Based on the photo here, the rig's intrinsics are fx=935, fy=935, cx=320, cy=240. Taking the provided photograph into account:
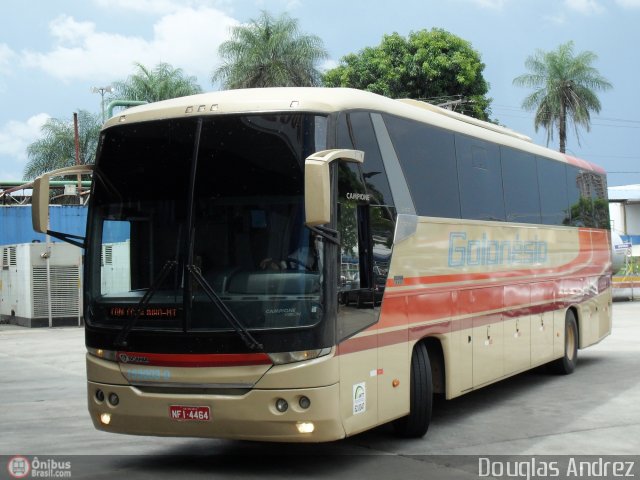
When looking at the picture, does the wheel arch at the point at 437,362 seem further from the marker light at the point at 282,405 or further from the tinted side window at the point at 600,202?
the tinted side window at the point at 600,202

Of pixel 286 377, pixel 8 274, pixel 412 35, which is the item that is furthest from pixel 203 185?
pixel 412 35

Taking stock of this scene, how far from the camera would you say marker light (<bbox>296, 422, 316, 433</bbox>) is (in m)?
7.46

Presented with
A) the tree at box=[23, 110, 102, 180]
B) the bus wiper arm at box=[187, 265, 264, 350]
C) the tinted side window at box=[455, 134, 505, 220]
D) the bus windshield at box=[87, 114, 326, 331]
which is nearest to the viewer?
the bus wiper arm at box=[187, 265, 264, 350]

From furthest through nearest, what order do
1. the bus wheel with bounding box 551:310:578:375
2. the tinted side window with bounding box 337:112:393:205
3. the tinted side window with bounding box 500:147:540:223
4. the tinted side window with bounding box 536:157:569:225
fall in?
1. the bus wheel with bounding box 551:310:578:375
2. the tinted side window with bounding box 536:157:569:225
3. the tinted side window with bounding box 500:147:540:223
4. the tinted side window with bounding box 337:112:393:205

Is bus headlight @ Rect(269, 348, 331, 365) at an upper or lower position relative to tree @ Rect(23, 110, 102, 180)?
lower

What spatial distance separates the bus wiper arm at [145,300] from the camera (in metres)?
7.68

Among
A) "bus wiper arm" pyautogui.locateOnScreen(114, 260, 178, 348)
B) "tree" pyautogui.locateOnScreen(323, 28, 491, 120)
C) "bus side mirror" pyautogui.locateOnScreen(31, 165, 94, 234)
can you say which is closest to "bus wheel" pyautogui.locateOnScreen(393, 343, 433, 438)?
"bus wiper arm" pyautogui.locateOnScreen(114, 260, 178, 348)

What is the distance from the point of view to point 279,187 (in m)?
7.68

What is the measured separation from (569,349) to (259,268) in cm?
859

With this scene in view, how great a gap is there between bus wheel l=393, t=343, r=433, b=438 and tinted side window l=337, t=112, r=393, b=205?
65.9 inches

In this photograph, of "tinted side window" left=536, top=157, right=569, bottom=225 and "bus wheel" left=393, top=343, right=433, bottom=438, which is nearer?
"bus wheel" left=393, top=343, right=433, bottom=438

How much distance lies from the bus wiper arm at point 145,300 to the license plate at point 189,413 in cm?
71

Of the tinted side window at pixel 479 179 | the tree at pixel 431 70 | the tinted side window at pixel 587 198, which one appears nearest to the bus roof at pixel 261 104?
the tinted side window at pixel 479 179

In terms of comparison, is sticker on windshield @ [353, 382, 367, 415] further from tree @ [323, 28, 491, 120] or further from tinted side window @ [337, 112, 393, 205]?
tree @ [323, 28, 491, 120]
